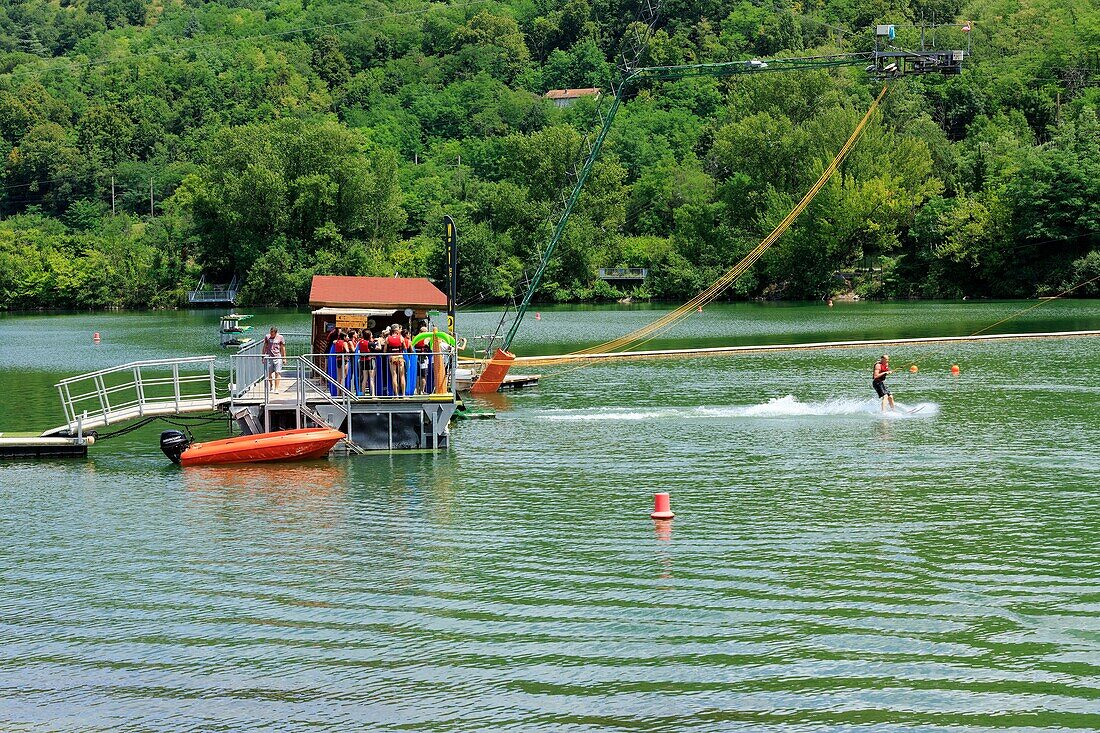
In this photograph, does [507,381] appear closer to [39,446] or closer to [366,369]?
[366,369]

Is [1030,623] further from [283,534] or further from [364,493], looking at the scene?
[364,493]

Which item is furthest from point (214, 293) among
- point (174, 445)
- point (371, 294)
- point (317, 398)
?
point (174, 445)

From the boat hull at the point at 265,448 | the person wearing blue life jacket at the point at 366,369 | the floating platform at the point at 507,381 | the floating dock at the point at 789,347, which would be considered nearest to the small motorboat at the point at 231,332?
the floating dock at the point at 789,347

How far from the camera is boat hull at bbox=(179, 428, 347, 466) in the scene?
103ft

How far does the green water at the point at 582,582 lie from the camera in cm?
1506

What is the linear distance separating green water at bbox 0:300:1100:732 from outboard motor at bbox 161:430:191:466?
780 millimetres

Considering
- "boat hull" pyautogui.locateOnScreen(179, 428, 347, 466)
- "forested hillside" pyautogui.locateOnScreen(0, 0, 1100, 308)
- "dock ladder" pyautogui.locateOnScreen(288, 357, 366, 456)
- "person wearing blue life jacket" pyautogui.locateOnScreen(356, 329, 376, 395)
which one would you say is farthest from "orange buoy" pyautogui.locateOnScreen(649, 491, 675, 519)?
"forested hillside" pyautogui.locateOnScreen(0, 0, 1100, 308)

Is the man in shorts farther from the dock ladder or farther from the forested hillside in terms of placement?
the forested hillside

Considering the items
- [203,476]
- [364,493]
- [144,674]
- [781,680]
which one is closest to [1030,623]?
[781,680]

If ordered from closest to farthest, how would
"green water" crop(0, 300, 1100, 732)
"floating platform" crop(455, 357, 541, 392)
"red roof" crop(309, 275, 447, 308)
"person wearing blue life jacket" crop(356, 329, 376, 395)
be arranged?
"green water" crop(0, 300, 1100, 732), "person wearing blue life jacket" crop(356, 329, 376, 395), "red roof" crop(309, 275, 447, 308), "floating platform" crop(455, 357, 541, 392)

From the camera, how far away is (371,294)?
3606 centimetres

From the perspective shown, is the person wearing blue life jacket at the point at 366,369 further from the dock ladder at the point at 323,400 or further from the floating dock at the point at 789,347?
the floating dock at the point at 789,347

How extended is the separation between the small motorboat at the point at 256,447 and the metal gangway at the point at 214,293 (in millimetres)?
110975

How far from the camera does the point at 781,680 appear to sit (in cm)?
1549
